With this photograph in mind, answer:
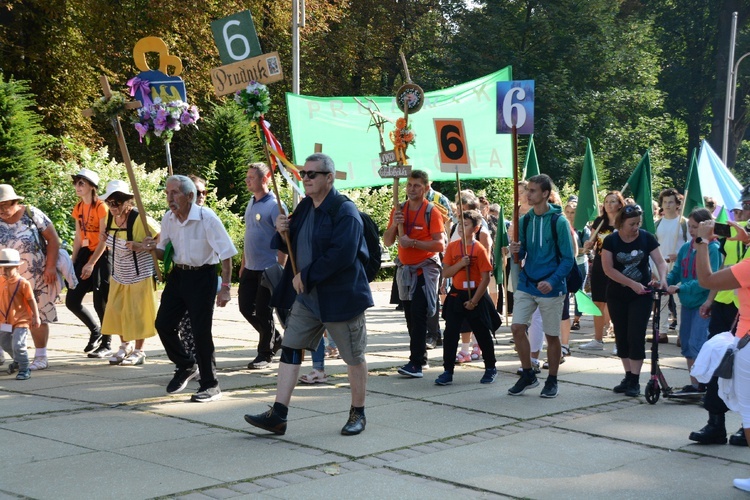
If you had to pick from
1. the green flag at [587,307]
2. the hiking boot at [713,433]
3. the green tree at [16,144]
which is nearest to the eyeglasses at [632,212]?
the hiking boot at [713,433]

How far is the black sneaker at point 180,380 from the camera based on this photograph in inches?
326

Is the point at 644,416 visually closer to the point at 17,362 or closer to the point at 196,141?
the point at 17,362

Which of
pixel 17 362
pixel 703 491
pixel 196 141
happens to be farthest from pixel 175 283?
pixel 196 141

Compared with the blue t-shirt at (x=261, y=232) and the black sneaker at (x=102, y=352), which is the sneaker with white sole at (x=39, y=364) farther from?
the blue t-shirt at (x=261, y=232)

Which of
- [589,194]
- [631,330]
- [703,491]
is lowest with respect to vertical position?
[703,491]

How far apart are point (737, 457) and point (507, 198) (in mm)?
20931

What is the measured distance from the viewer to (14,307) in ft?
30.0

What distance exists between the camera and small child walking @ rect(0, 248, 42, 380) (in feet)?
29.8

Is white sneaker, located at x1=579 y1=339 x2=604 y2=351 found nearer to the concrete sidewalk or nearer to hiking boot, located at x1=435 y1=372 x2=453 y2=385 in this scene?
the concrete sidewalk

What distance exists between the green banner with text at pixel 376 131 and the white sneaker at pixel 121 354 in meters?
5.93

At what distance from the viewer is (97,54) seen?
26.4 metres

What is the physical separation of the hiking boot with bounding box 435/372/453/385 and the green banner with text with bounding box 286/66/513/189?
21.3 feet

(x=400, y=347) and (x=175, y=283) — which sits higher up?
(x=175, y=283)

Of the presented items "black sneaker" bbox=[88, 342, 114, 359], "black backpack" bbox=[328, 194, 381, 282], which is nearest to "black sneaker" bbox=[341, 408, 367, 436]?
"black backpack" bbox=[328, 194, 381, 282]
